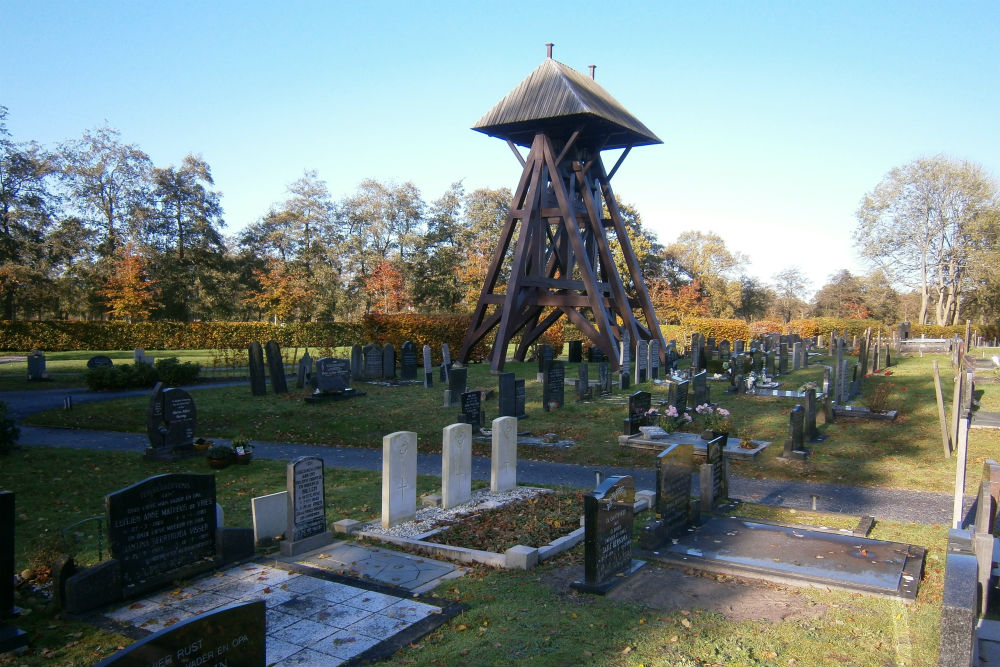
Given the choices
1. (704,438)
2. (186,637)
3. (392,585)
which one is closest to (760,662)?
(392,585)

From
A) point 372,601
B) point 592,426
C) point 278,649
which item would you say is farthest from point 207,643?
point 592,426

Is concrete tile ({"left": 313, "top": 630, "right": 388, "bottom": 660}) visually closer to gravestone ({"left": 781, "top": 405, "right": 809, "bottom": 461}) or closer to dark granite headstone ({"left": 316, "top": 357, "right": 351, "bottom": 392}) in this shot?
gravestone ({"left": 781, "top": 405, "right": 809, "bottom": 461})

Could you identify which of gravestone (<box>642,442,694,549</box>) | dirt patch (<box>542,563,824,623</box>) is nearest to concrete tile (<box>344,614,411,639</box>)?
dirt patch (<box>542,563,824,623</box>)

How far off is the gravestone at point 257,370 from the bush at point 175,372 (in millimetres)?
3677

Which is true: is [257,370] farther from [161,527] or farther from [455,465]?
[161,527]

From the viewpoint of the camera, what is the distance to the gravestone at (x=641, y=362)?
23.1 metres

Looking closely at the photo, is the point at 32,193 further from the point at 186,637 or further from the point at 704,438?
the point at 186,637

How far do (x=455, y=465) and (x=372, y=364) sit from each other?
50.8ft

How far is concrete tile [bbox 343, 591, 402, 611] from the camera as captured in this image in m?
5.96

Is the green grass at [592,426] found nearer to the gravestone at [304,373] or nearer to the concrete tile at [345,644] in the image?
the gravestone at [304,373]

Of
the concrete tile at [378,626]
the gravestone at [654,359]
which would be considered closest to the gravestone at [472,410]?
the concrete tile at [378,626]

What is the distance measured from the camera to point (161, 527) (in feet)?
21.2

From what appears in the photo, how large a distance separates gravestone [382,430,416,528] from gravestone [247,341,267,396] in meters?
12.1

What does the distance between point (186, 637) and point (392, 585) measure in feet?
11.6
